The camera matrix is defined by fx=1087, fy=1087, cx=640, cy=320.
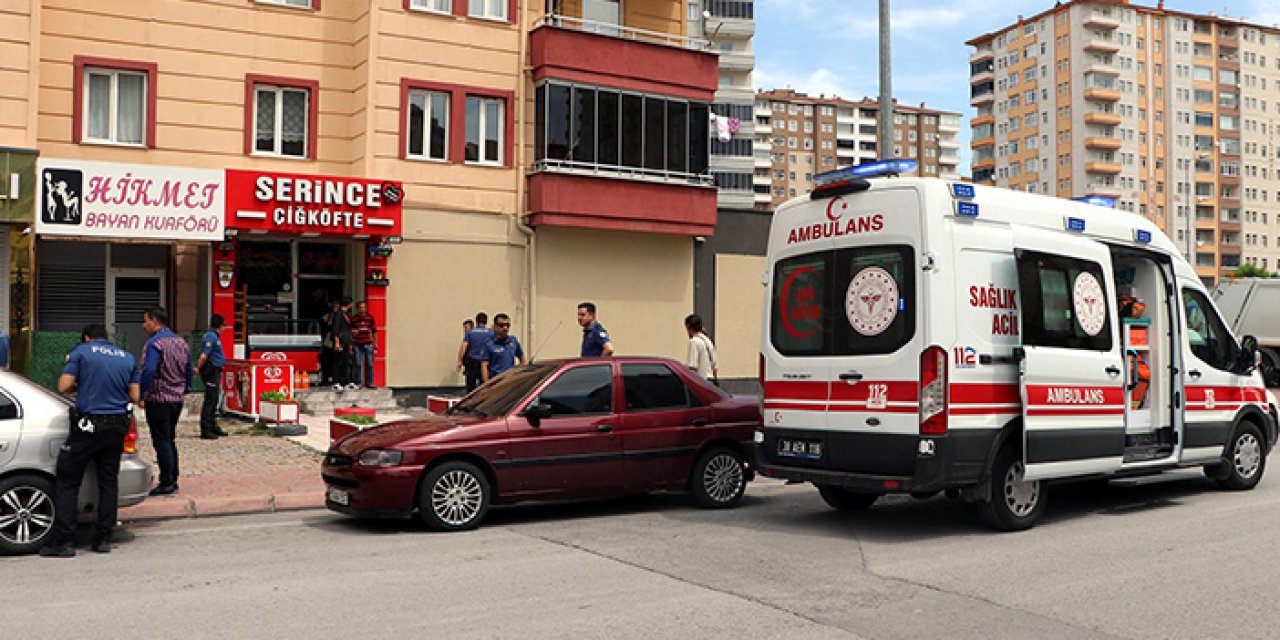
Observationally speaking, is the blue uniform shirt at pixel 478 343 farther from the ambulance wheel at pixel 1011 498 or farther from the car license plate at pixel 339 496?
the ambulance wheel at pixel 1011 498

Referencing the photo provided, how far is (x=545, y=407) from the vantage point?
964 centimetres

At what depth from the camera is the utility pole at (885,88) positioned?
14.6m

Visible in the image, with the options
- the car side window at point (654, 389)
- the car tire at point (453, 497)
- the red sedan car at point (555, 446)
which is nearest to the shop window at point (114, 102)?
the red sedan car at point (555, 446)

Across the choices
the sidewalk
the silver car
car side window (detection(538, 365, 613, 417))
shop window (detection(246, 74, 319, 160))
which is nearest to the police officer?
the silver car

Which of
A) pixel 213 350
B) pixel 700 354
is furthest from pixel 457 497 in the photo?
pixel 213 350

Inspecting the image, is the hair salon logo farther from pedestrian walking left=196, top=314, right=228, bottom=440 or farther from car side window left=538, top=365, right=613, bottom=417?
car side window left=538, top=365, right=613, bottom=417

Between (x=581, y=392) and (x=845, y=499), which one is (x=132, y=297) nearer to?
(x=581, y=392)

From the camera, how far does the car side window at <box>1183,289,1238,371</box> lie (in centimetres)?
1084

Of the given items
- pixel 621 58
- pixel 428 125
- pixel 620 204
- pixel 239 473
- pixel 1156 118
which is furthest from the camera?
pixel 1156 118

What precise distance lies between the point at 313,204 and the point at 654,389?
10.8m

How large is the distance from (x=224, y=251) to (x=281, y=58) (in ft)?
13.4

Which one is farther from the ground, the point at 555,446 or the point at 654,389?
the point at 654,389

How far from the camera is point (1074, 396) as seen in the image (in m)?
9.16

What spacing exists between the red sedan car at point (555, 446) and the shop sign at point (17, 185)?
971cm
